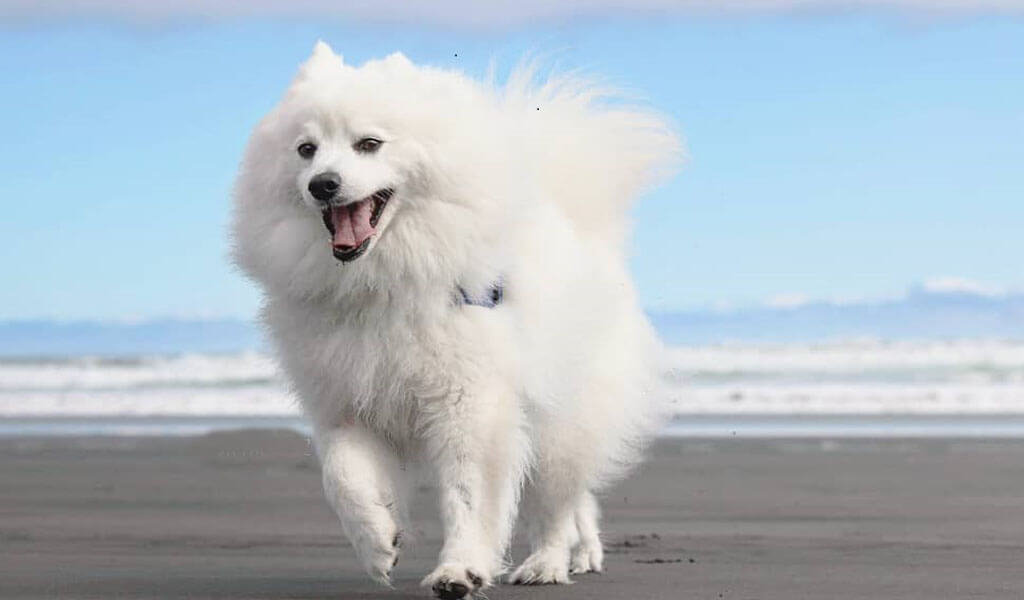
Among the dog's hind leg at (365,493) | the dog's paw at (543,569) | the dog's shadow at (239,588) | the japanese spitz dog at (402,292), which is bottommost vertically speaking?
the dog's shadow at (239,588)

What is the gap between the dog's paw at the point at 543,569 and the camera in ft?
19.6

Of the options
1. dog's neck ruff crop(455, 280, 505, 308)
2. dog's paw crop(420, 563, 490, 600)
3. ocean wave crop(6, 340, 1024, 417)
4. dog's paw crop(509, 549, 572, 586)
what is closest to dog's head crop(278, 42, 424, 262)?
dog's neck ruff crop(455, 280, 505, 308)

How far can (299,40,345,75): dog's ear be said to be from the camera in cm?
521

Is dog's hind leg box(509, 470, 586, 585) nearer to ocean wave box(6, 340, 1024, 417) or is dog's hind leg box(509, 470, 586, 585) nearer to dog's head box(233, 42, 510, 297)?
dog's head box(233, 42, 510, 297)

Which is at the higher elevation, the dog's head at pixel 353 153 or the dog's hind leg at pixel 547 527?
the dog's head at pixel 353 153

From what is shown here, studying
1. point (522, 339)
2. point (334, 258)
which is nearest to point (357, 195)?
point (334, 258)

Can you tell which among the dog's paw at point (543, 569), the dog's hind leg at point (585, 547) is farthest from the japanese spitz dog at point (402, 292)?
the dog's hind leg at point (585, 547)

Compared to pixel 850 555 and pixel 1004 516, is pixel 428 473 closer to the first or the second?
pixel 850 555

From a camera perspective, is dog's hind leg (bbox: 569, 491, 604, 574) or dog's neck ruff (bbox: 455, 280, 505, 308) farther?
dog's hind leg (bbox: 569, 491, 604, 574)

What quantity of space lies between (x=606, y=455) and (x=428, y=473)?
112 cm

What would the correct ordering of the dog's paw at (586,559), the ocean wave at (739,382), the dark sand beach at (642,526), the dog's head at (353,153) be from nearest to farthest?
the dog's head at (353,153)
the dark sand beach at (642,526)
the dog's paw at (586,559)
the ocean wave at (739,382)

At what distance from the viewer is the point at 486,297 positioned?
5.15 m

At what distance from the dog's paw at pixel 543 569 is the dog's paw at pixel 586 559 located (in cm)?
23

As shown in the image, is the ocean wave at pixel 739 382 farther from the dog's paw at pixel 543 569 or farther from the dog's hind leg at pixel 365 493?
the dog's hind leg at pixel 365 493
